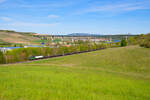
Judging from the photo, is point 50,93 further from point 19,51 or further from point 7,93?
point 19,51

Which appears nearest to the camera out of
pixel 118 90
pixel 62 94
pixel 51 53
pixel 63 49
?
pixel 62 94

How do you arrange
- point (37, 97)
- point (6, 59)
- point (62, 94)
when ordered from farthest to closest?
point (6, 59) < point (62, 94) < point (37, 97)

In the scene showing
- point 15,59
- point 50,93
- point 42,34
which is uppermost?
point 42,34

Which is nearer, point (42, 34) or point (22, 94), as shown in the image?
point (22, 94)

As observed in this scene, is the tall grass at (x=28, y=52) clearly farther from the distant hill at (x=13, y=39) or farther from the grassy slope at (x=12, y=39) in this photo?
the grassy slope at (x=12, y=39)

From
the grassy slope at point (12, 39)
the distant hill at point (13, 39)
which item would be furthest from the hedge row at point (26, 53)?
the grassy slope at point (12, 39)

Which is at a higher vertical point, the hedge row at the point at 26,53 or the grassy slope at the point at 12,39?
the grassy slope at the point at 12,39

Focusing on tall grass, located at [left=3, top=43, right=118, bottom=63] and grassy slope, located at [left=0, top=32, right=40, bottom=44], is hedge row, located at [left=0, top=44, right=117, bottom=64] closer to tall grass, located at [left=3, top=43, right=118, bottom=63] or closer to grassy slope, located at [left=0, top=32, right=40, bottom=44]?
tall grass, located at [left=3, top=43, right=118, bottom=63]

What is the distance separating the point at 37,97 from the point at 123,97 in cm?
562

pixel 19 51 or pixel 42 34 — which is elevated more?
pixel 42 34

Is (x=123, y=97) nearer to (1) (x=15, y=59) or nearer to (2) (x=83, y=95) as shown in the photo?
(2) (x=83, y=95)

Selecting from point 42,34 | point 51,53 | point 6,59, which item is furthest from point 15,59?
point 42,34

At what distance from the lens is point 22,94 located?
879 centimetres

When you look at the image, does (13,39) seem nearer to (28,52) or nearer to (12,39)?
(12,39)
